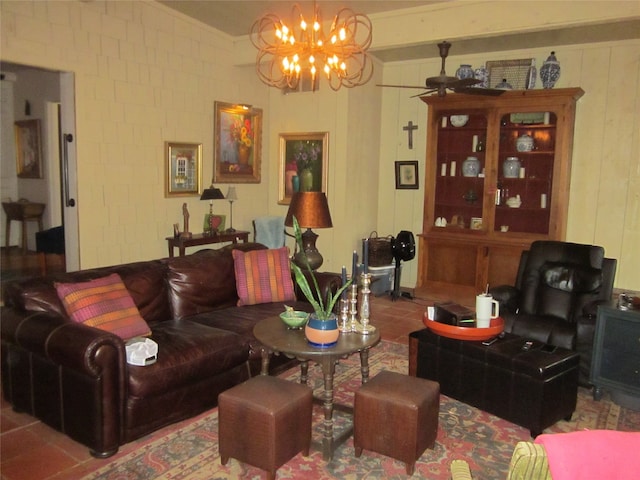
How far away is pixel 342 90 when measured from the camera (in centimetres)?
620

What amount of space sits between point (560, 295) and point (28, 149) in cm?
751

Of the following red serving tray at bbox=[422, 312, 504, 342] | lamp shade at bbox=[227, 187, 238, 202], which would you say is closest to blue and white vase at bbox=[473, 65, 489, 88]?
lamp shade at bbox=[227, 187, 238, 202]

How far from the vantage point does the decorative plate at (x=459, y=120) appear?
6090 mm

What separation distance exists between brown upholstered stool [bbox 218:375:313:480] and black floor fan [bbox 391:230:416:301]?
3850mm

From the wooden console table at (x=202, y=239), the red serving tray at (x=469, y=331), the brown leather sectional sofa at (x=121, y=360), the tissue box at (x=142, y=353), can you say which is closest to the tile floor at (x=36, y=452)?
the brown leather sectional sofa at (x=121, y=360)

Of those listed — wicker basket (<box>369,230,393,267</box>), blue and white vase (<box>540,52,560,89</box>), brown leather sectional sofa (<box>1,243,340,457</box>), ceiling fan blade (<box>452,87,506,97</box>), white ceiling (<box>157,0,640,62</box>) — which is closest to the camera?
brown leather sectional sofa (<box>1,243,340,457</box>)

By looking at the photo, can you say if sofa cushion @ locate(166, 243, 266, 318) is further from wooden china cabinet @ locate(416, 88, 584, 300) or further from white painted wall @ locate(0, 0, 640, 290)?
wooden china cabinet @ locate(416, 88, 584, 300)

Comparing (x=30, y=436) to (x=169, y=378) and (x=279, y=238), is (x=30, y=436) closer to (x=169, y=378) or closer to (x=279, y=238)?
(x=169, y=378)

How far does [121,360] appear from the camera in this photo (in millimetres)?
2664

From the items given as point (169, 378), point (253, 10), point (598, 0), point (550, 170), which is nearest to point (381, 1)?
point (253, 10)

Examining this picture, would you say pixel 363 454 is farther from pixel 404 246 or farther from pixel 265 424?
pixel 404 246

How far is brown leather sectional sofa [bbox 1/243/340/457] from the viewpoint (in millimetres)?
2629

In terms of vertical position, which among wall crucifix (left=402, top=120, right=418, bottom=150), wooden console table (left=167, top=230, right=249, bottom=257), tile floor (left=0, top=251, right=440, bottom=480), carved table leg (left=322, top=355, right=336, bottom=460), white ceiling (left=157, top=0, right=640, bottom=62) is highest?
white ceiling (left=157, top=0, right=640, bottom=62)

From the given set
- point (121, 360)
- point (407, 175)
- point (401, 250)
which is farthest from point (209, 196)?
point (121, 360)
